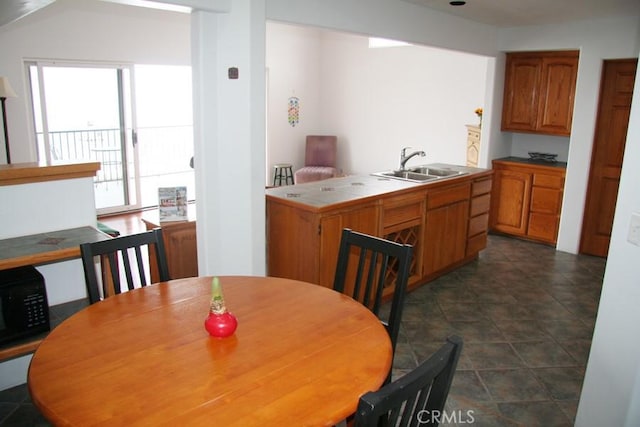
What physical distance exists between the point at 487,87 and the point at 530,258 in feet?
6.59

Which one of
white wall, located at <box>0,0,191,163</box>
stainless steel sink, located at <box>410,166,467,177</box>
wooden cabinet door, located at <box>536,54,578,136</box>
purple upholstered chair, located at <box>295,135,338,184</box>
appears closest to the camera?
stainless steel sink, located at <box>410,166,467,177</box>

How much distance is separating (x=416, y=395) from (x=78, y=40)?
21.0ft

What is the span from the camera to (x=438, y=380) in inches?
51.0

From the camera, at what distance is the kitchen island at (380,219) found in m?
3.36

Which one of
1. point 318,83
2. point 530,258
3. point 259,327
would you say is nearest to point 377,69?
point 318,83

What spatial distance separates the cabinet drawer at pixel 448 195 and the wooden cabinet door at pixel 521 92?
5.37 feet

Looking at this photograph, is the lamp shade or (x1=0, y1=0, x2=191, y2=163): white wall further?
(x1=0, y1=0, x2=191, y2=163): white wall

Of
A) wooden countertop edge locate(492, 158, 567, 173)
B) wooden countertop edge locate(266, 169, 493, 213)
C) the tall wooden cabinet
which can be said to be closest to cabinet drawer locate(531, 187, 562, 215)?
the tall wooden cabinet

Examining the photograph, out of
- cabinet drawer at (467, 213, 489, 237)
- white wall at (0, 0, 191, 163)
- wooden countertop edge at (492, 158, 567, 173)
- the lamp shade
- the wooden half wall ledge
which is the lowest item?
cabinet drawer at (467, 213, 489, 237)

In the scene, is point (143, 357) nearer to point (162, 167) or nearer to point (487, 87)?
point (487, 87)

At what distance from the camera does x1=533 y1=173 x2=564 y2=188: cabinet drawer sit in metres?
5.43

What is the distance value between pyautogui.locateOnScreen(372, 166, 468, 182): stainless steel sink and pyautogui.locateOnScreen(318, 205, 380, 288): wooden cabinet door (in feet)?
3.11

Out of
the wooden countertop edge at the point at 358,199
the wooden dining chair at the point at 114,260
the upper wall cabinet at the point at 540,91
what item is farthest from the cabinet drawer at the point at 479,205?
the wooden dining chair at the point at 114,260

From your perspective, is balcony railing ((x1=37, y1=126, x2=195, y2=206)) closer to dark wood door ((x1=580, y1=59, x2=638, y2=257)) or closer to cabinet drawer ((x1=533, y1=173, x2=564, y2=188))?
cabinet drawer ((x1=533, y1=173, x2=564, y2=188))
